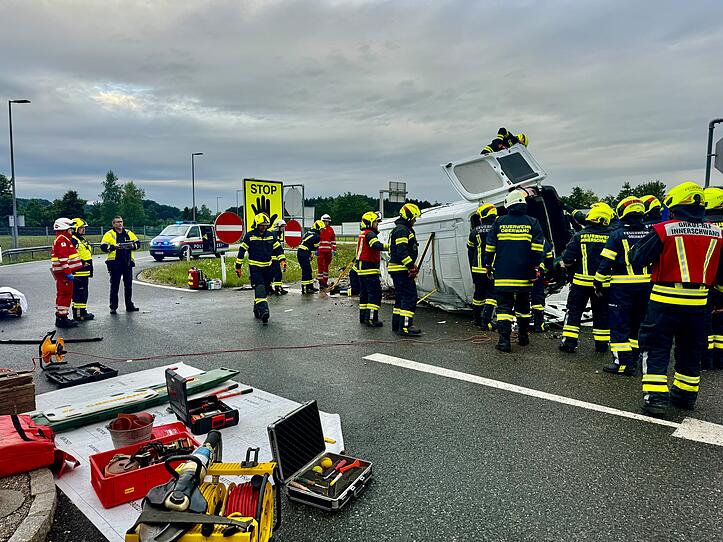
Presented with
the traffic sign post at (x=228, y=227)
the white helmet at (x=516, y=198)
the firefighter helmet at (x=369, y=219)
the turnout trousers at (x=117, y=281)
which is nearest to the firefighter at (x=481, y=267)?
the white helmet at (x=516, y=198)

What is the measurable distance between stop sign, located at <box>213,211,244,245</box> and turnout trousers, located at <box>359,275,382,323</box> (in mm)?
4234

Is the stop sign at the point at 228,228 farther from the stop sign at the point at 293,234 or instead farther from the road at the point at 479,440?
the road at the point at 479,440

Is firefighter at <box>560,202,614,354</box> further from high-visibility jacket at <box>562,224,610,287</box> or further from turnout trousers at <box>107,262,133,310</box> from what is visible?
turnout trousers at <box>107,262,133,310</box>

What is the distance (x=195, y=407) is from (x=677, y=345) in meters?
4.40

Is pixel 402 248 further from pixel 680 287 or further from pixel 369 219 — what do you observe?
pixel 680 287

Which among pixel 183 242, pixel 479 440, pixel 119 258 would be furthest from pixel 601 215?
pixel 183 242

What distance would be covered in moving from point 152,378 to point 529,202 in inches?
278

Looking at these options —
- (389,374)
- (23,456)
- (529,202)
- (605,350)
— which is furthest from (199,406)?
(529,202)

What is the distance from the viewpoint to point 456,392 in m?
5.01

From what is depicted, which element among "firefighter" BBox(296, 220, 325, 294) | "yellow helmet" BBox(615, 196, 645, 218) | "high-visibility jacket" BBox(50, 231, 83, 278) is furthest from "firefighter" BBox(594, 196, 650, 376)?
"high-visibility jacket" BBox(50, 231, 83, 278)

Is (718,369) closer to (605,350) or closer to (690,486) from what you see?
(605,350)

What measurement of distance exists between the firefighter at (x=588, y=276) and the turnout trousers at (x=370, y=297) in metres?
3.12

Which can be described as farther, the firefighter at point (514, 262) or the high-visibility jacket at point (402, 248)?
the high-visibility jacket at point (402, 248)

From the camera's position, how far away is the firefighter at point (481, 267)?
8148 mm
